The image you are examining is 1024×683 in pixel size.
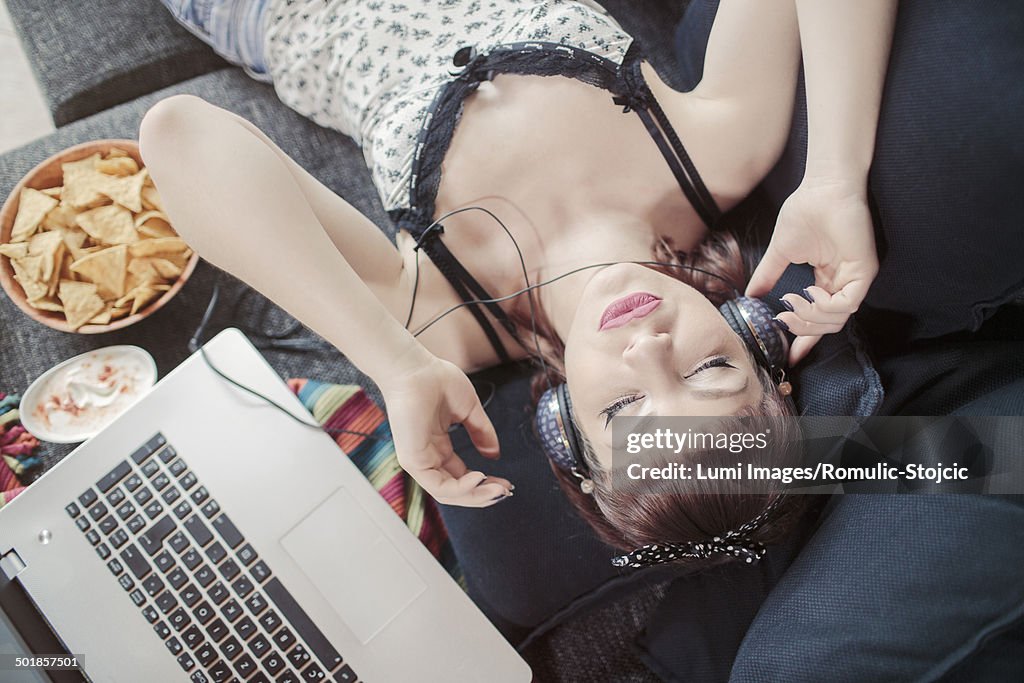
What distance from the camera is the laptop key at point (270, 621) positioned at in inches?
36.7

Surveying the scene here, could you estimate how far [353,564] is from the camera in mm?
979

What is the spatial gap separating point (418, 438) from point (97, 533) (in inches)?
19.5

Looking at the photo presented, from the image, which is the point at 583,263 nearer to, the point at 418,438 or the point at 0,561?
the point at 418,438

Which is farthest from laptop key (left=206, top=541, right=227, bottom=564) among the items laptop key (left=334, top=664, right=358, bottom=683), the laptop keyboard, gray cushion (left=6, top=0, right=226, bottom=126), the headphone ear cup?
gray cushion (left=6, top=0, right=226, bottom=126)

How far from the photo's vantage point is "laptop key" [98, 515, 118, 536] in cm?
95

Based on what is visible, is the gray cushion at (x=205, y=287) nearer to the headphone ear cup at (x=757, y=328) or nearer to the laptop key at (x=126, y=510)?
the laptop key at (x=126, y=510)

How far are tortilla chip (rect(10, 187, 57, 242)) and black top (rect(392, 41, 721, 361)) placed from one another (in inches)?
23.9

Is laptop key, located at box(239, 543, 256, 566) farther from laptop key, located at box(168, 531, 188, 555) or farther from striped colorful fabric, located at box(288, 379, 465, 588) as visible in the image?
striped colorful fabric, located at box(288, 379, 465, 588)

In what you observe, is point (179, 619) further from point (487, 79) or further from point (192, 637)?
point (487, 79)

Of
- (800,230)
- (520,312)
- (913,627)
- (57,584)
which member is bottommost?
(57,584)

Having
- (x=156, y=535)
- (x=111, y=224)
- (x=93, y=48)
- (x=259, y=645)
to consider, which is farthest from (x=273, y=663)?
(x=93, y=48)

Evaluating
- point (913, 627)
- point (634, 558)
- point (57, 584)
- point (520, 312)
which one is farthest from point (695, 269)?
point (57, 584)

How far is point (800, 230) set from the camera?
3.17 feet

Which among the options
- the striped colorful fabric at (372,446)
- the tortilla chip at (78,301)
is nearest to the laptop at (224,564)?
the striped colorful fabric at (372,446)
